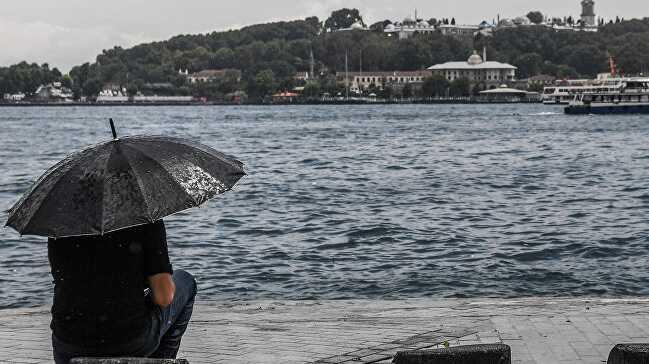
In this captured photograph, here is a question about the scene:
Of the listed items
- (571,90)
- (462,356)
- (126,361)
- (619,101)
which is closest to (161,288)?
(126,361)

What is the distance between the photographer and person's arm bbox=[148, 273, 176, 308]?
5184 mm

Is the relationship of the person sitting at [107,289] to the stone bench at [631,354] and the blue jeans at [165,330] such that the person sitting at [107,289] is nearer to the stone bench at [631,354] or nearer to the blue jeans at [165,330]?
the blue jeans at [165,330]

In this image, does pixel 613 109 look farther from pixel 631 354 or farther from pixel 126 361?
pixel 126 361

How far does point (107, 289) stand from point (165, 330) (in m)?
0.46

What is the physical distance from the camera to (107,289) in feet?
16.7

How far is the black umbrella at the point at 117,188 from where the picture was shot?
509 cm

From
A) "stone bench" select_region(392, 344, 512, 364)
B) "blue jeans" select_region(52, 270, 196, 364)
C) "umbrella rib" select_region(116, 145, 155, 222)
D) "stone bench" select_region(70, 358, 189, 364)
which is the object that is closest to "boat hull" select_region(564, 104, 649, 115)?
"blue jeans" select_region(52, 270, 196, 364)

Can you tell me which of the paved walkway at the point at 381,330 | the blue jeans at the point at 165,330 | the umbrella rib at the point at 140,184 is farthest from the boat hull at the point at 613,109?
the umbrella rib at the point at 140,184

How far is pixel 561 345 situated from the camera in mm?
7395

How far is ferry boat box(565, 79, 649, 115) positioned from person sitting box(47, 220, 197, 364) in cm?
10070

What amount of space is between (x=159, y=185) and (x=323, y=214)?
58.9 ft

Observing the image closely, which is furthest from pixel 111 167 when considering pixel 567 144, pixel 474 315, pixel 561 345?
pixel 567 144

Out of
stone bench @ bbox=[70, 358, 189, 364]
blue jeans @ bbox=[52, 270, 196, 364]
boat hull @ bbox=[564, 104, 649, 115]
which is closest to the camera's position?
stone bench @ bbox=[70, 358, 189, 364]

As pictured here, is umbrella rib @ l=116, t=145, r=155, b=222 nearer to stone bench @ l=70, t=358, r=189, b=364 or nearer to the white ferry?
stone bench @ l=70, t=358, r=189, b=364
